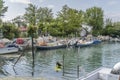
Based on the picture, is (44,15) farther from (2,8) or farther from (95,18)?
(95,18)

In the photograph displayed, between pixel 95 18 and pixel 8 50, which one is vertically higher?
pixel 95 18

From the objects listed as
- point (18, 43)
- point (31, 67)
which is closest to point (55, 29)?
point (18, 43)

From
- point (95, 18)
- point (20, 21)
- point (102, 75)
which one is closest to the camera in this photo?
point (102, 75)

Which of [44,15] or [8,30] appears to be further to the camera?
[44,15]

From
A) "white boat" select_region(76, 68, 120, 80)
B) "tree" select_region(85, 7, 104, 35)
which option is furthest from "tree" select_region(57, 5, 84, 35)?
"white boat" select_region(76, 68, 120, 80)

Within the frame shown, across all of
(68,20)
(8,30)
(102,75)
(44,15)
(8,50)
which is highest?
(44,15)

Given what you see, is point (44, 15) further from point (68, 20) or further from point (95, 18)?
point (95, 18)

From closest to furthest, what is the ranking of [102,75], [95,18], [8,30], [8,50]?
[102,75]
[8,50]
[8,30]
[95,18]

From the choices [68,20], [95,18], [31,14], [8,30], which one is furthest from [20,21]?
[95,18]

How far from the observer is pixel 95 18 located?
3816 inches

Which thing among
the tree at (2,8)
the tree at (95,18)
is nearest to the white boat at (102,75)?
the tree at (2,8)

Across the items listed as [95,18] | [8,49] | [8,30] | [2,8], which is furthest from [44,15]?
[8,49]

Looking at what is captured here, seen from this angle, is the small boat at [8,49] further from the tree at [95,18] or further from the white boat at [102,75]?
the tree at [95,18]

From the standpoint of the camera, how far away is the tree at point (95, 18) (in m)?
96.0
